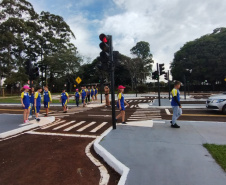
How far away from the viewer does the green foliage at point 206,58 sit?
37219 millimetres

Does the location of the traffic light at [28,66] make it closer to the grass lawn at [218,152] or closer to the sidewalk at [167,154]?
the sidewalk at [167,154]

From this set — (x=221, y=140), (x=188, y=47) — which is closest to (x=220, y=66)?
(x=188, y=47)

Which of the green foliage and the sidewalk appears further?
the green foliage

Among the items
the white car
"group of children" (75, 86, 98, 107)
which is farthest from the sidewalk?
"group of children" (75, 86, 98, 107)

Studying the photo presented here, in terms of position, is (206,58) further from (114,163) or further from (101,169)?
(101,169)

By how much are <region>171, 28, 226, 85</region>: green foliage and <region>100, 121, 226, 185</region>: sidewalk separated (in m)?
34.4

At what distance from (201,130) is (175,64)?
43.7 meters

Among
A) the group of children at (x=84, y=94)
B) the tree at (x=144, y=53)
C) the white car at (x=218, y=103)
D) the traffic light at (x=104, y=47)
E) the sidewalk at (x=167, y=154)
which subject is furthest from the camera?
the tree at (x=144, y=53)

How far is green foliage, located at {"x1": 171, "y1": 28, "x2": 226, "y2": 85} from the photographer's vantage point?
3722 centimetres

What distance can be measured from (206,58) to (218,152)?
4147 cm

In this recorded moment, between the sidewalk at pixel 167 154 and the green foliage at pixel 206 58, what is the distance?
34411 mm

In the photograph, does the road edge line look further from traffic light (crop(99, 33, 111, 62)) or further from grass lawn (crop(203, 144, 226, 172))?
traffic light (crop(99, 33, 111, 62))

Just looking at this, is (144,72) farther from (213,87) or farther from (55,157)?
(55,157)

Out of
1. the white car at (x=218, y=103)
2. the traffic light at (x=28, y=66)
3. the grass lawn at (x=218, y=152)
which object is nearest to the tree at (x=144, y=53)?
the white car at (x=218, y=103)
